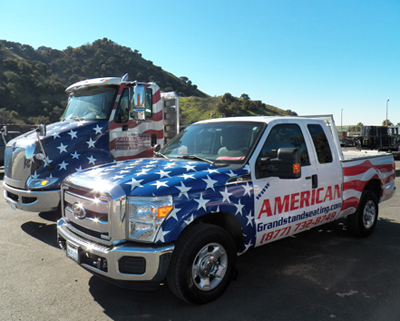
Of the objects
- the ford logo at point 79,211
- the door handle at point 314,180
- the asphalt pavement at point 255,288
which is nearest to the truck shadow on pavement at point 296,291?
the asphalt pavement at point 255,288

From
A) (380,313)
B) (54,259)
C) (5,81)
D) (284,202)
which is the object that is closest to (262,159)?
(284,202)

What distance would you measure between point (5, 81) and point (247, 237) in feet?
148

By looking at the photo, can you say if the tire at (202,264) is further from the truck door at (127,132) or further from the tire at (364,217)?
the truck door at (127,132)

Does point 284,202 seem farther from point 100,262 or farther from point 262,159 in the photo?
point 100,262

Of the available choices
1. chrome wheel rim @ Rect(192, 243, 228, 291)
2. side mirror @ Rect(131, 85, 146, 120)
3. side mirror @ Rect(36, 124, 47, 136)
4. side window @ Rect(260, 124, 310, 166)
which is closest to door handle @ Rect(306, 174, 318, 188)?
side window @ Rect(260, 124, 310, 166)

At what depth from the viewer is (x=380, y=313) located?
312 centimetres

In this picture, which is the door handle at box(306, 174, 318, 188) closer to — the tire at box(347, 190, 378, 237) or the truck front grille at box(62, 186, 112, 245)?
the tire at box(347, 190, 378, 237)

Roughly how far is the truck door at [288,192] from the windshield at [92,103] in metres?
3.53

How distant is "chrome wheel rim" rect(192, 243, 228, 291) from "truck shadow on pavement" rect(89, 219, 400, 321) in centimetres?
21

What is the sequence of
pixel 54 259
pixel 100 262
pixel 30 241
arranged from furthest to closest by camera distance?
1. pixel 30 241
2. pixel 54 259
3. pixel 100 262

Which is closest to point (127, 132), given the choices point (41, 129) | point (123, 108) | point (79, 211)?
point (123, 108)

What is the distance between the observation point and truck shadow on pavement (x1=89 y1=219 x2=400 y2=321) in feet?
10.2

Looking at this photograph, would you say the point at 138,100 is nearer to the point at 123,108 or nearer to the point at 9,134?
the point at 123,108

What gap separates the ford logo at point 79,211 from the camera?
3264 mm
